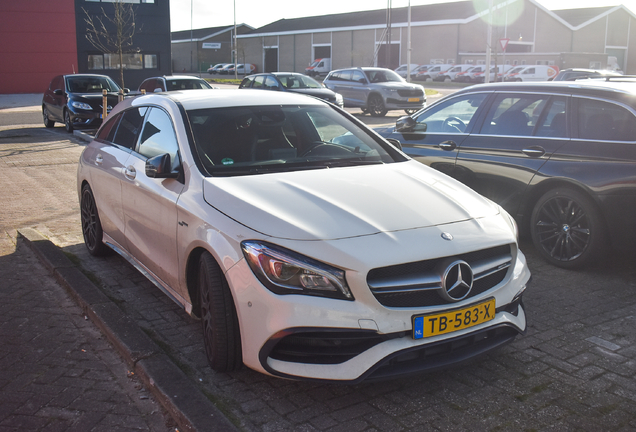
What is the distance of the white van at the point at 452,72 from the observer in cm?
5562

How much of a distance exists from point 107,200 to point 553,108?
410 cm

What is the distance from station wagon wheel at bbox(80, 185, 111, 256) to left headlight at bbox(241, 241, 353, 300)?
309 cm

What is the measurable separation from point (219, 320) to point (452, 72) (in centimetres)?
5646

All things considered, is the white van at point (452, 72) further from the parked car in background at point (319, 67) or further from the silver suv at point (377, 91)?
the silver suv at point (377, 91)

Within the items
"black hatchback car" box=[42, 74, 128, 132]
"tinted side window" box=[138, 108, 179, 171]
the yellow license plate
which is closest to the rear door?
the yellow license plate

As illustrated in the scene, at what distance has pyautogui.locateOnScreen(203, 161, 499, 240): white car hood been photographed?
3.29m

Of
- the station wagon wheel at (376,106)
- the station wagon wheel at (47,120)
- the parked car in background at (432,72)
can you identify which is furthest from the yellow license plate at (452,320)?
the parked car in background at (432,72)

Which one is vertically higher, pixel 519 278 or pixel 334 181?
pixel 334 181

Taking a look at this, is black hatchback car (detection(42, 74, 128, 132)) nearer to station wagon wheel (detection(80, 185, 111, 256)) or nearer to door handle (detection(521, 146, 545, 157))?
station wagon wheel (detection(80, 185, 111, 256))

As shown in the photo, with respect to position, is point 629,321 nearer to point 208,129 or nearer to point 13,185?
point 208,129

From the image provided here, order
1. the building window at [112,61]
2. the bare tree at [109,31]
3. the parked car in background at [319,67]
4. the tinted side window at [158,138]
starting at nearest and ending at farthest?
the tinted side window at [158,138], the bare tree at [109,31], the building window at [112,61], the parked car in background at [319,67]

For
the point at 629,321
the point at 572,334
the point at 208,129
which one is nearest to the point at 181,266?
the point at 208,129

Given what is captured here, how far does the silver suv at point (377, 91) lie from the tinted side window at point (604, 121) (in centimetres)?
1734

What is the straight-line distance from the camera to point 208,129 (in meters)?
4.34
